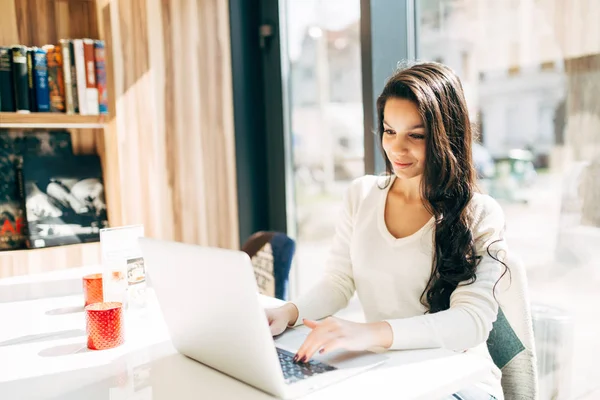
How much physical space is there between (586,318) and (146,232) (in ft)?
6.26

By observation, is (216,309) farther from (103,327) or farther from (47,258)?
(47,258)

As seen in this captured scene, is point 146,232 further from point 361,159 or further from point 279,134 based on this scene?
point 361,159

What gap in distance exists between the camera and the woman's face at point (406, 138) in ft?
4.83

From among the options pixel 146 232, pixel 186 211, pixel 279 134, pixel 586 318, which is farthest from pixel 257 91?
pixel 586 318

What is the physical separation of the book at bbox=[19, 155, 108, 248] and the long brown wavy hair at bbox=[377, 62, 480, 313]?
163 cm

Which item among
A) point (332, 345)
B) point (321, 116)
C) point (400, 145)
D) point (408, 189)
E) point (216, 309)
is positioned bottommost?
point (332, 345)

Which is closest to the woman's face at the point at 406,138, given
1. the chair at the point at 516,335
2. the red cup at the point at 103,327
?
the chair at the point at 516,335

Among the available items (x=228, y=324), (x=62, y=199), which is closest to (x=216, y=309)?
(x=228, y=324)

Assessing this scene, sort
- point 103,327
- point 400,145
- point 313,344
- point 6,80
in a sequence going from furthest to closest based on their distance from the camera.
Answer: point 6,80 → point 400,145 → point 103,327 → point 313,344

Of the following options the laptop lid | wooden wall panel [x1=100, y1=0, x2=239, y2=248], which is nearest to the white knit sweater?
the laptop lid

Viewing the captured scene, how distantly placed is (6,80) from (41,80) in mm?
135

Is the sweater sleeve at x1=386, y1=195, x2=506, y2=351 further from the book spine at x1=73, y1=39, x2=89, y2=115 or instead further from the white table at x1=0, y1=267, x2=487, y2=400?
the book spine at x1=73, y1=39, x2=89, y2=115

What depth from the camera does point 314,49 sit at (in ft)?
9.23

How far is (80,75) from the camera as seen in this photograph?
244 cm
